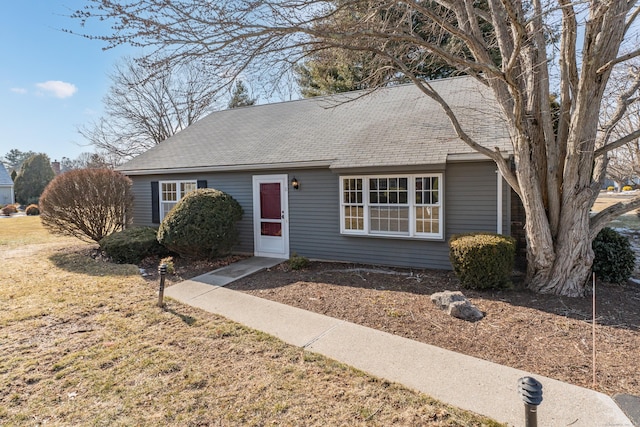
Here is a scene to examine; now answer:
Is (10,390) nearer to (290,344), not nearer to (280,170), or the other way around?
(290,344)

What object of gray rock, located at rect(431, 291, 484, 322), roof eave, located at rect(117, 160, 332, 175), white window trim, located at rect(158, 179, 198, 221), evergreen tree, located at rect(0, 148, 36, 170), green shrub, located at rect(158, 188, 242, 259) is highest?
evergreen tree, located at rect(0, 148, 36, 170)

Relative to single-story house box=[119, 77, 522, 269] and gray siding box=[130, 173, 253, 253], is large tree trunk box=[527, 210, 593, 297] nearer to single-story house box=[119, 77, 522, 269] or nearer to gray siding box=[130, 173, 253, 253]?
single-story house box=[119, 77, 522, 269]

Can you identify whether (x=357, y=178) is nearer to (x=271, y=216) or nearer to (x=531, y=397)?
(x=271, y=216)

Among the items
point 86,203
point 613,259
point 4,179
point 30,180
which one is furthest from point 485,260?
point 4,179

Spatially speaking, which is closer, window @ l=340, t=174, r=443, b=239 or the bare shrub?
window @ l=340, t=174, r=443, b=239

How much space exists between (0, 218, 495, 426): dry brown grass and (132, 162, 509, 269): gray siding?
402 centimetres

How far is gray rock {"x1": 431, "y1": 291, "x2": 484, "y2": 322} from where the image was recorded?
463 cm

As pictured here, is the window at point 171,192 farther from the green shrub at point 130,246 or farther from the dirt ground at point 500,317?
the dirt ground at point 500,317

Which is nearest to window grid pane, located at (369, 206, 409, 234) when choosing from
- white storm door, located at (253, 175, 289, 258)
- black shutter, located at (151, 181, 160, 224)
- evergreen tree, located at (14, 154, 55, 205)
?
white storm door, located at (253, 175, 289, 258)

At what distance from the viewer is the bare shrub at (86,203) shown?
9.40 meters

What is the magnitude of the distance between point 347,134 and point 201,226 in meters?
4.50

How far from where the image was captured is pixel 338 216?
8.20 m

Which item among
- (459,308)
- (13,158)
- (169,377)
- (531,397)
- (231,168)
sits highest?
(13,158)

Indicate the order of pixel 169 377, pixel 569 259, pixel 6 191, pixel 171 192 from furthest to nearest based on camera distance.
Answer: pixel 6 191 < pixel 171 192 < pixel 569 259 < pixel 169 377
